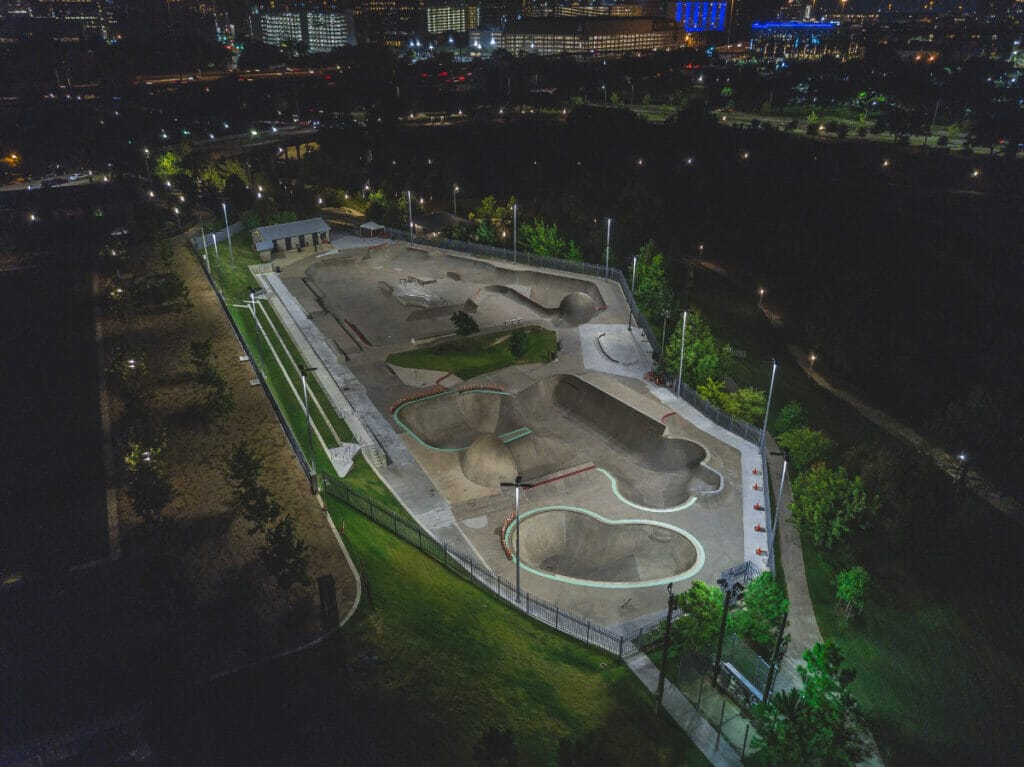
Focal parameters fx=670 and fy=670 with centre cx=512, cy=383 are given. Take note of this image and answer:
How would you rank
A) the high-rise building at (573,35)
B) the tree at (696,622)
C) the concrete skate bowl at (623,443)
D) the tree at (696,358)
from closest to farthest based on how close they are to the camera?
the tree at (696,622), the concrete skate bowl at (623,443), the tree at (696,358), the high-rise building at (573,35)

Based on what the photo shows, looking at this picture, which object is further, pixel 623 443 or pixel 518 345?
pixel 518 345

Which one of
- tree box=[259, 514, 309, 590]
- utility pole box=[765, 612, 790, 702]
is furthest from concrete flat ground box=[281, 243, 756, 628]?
tree box=[259, 514, 309, 590]

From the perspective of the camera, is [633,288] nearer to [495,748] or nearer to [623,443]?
[623,443]

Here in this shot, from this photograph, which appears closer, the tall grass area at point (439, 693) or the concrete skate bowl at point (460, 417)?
the tall grass area at point (439, 693)

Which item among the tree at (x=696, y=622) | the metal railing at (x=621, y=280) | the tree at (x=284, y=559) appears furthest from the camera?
the metal railing at (x=621, y=280)

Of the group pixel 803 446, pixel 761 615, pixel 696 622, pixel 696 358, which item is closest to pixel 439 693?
pixel 696 622

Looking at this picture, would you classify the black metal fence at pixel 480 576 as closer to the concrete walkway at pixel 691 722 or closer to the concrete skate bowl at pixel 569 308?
the concrete walkway at pixel 691 722

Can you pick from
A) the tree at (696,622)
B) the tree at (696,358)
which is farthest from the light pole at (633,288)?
the tree at (696,622)
